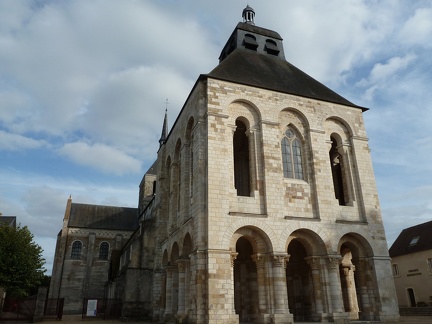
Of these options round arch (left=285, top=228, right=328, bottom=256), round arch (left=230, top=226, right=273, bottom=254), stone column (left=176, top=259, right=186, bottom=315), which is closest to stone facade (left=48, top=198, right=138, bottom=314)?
stone column (left=176, top=259, right=186, bottom=315)

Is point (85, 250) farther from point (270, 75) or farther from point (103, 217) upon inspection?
point (270, 75)

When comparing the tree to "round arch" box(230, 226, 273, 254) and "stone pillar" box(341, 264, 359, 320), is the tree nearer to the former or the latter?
"round arch" box(230, 226, 273, 254)

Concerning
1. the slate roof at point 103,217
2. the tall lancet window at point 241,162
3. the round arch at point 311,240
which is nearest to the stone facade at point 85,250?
the slate roof at point 103,217

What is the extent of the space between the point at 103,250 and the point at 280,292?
3184cm

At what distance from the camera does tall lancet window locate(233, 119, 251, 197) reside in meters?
18.0

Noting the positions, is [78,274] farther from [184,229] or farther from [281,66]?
[281,66]

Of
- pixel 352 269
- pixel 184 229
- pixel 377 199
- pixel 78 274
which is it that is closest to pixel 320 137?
pixel 377 199

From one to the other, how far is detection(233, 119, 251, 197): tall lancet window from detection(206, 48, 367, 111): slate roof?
244 cm

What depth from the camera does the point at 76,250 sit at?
1553 inches

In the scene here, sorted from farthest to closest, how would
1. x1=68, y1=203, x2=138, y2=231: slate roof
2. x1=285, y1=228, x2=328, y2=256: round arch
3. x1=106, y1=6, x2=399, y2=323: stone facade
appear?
1. x1=68, y1=203, x2=138, y2=231: slate roof
2. x1=285, y1=228, x2=328, y2=256: round arch
3. x1=106, y1=6, x2=399, y2=323: stone facade

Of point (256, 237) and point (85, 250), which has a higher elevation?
point (85, 250)

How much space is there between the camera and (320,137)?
16438 millimetres

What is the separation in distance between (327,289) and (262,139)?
6659 mm

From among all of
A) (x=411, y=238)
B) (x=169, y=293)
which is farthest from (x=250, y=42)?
(x=411, y=238)
